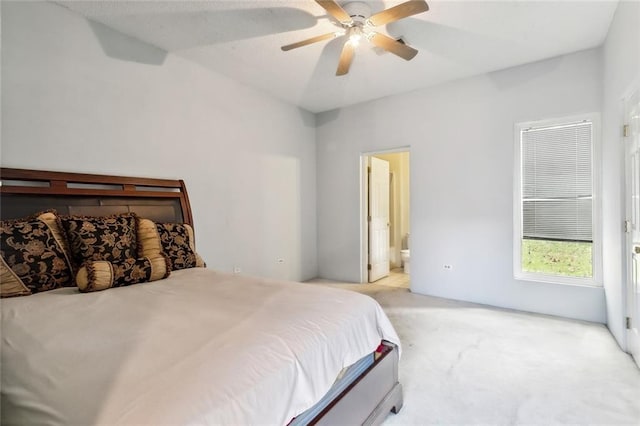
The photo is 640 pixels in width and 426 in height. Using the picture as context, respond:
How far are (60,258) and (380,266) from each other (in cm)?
418

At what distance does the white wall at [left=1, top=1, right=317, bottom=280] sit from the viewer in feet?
7.57

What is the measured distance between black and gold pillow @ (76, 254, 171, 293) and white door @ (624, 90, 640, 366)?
11.3 feet

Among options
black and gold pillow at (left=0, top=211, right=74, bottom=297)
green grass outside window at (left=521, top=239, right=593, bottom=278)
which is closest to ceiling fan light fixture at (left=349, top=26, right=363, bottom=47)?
black and gold pillow at (left=0, top=211, right=74, bottom=297)

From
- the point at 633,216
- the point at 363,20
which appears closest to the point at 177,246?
the point at 363,20

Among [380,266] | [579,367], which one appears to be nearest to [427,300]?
[380,266]

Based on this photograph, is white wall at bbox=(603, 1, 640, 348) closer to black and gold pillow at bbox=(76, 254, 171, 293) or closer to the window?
the window

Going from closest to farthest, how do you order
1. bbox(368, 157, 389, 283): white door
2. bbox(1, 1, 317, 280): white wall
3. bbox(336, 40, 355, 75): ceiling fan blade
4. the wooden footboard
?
1. the wooden footboard
2. bbox(1, 1, 317, 280): white wall
3. bbox(336, 40, 355, 75): ceiling fan blade
4. bbox(368, 157, 389, 283): white door

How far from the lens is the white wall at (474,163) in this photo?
3254 mm

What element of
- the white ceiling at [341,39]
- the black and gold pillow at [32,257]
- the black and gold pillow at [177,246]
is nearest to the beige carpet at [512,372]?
the black and gold pillow at [177,246]

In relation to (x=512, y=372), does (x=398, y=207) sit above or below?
above

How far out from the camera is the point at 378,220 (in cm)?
516

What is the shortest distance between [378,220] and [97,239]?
12.8ft

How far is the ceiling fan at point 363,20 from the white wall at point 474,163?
5.30 feet

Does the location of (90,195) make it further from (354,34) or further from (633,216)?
(633,216)
